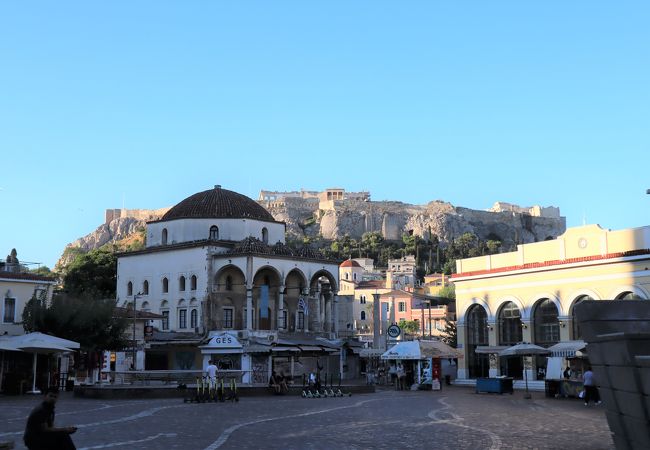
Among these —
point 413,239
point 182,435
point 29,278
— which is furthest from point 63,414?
point 413,239

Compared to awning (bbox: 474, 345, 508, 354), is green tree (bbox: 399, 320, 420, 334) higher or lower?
higher

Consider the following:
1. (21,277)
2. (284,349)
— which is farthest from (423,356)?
(21,277)

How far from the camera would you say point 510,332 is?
140 feet

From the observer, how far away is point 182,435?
17062 mm

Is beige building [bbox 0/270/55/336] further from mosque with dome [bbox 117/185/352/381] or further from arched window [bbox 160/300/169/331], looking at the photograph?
arched window [bbox 160/300/169/331]

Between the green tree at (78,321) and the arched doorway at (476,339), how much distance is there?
18.7m

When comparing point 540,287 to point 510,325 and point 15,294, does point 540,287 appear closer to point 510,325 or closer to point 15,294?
point 510,325

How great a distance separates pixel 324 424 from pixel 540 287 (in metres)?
23.6

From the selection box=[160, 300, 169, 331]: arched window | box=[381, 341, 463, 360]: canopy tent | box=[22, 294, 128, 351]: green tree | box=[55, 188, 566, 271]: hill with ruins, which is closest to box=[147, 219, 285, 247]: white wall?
box=[160, 300, 169, 331]: arched window

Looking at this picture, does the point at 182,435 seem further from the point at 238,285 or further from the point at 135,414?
the point at 238,285

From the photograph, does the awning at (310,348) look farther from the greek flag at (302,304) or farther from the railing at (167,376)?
the greek flag at (302,304)

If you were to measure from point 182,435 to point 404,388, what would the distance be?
1004 inches

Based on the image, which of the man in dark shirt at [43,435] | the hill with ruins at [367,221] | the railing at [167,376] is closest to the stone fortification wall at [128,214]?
the hill with ruins at [367,221]

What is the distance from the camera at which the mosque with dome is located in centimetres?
5444
